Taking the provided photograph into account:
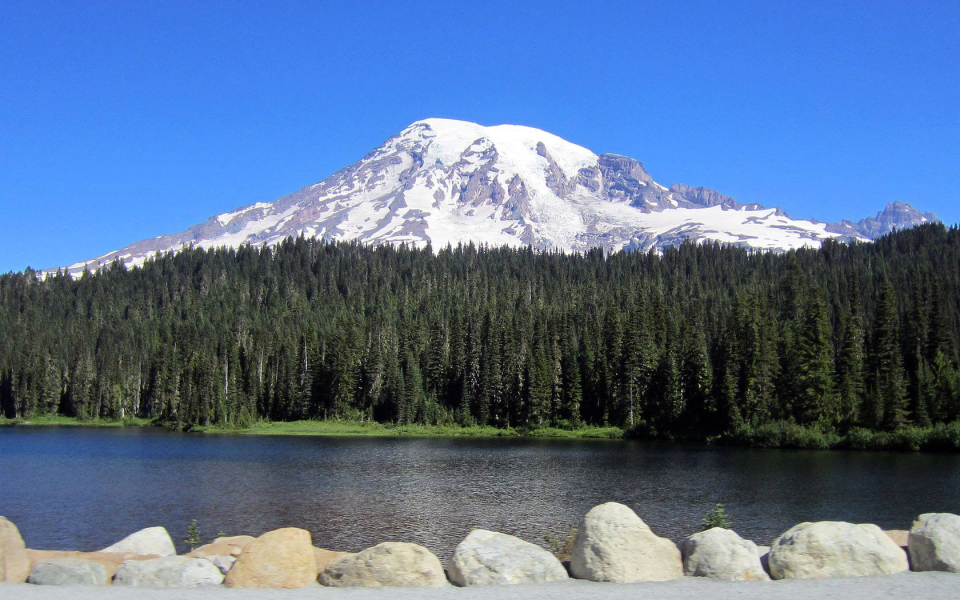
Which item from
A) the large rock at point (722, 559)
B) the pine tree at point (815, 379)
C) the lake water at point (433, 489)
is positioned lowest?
the lake water at point (433, 489)

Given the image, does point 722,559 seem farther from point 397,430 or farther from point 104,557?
point 397,430

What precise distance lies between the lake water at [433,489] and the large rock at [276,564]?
14.1 meters

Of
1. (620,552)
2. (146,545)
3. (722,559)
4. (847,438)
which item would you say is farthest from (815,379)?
(146,545)

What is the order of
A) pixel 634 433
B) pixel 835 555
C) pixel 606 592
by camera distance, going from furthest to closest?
pixel 634 433 < pixel 835 555 < pixel 606 592

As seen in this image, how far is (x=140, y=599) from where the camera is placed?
16.7m

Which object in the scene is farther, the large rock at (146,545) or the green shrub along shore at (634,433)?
the green shrub along shore at (634,433)

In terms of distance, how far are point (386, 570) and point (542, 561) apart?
3864 mm

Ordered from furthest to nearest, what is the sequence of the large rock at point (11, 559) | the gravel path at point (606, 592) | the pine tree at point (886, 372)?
the pine tree at point (886, 372) < the large rock at point (11, 559) < the gravel path at point (606, 592)

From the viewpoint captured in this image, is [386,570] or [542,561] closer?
[386,570]

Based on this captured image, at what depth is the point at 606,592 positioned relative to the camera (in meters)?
17.5

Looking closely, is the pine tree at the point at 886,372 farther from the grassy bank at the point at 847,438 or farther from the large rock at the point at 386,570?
the large rock at the point at 386,570

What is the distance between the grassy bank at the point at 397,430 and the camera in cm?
11112

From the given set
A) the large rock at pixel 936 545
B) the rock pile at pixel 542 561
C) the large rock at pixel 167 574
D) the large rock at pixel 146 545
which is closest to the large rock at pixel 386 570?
the rock pile at pixel 542 561

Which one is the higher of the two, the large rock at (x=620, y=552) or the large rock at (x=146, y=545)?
the large rock at (x=620, y=552)
